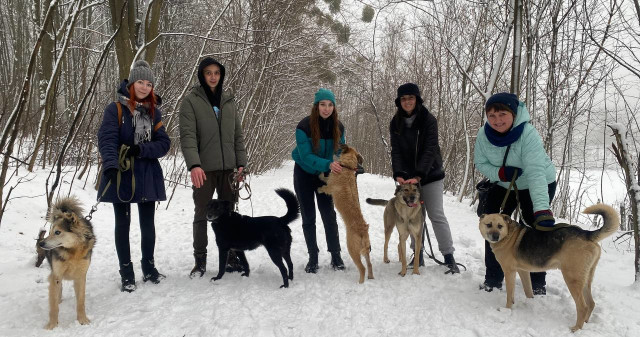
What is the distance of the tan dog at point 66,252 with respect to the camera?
2.76 metres

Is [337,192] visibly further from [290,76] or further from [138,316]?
[290,76]

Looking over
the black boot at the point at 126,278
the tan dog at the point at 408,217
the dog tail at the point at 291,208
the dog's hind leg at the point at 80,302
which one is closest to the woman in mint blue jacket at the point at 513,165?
the tan dog at the point at 408,217

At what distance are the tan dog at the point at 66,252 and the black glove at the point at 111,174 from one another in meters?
0.36

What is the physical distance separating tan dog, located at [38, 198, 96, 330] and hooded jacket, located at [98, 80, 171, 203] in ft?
1.34

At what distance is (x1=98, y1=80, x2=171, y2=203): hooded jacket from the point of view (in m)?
3.31

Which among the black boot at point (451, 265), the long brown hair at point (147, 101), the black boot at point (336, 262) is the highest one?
the long brown hair at point (147, 101)

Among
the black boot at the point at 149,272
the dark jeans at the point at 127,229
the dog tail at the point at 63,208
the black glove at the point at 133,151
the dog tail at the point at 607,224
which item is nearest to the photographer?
the dog tail at the point at 607,224

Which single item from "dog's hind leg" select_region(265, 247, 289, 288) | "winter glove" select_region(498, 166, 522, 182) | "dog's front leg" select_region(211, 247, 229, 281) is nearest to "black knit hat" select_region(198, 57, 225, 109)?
"dog's front leg" select_region(211, 247, 229, 281)

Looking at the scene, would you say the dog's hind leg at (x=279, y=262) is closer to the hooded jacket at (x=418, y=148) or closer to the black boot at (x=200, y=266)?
the black boot at (x=200, y=266)

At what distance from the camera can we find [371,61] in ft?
42.1

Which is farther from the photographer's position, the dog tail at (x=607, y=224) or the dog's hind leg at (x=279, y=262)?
the dog's hind leg at (x=279, y=262)

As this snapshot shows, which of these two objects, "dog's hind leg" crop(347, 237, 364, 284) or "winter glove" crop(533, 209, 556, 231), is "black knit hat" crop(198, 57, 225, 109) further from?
"winter glove" crop(533, 209, 556, 231)

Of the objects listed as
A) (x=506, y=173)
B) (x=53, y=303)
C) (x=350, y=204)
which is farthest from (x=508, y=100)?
(x=53, y=303)

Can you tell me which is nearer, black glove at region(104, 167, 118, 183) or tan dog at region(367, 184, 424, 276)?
black glove at region(104, 167, 118, 183)
